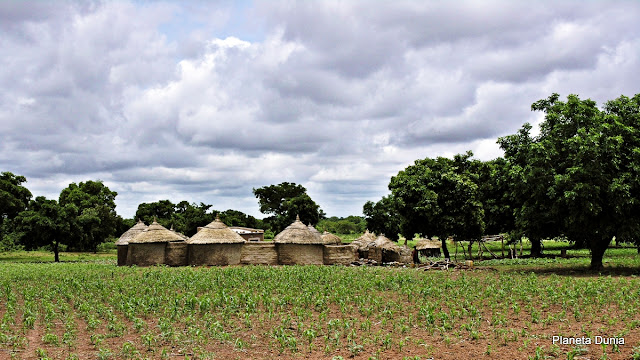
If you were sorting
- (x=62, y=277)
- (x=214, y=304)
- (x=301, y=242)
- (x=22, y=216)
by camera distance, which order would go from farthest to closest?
(x=22, y=216) < (x=301, y=242) < (x=62, y=277) < (x=214, y=304)

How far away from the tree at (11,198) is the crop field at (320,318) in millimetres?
30849

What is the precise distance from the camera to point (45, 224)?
45031 mm

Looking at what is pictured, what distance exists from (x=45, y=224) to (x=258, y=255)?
2359cm

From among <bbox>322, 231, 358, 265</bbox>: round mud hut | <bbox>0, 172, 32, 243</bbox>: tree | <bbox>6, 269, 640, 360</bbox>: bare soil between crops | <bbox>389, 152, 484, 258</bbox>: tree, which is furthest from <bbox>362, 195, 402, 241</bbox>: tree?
<bbox>6, 269, 640, 360</bbox>: bare soil between crops

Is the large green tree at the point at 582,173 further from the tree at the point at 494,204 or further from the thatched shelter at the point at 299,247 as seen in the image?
the thatched shelter at the point at 299,247

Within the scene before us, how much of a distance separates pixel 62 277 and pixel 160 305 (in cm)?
977

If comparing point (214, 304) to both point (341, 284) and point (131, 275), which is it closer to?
point (341, 284)

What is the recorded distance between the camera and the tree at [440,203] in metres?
36.0

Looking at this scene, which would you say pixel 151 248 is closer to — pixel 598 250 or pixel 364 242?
pixel 364 242

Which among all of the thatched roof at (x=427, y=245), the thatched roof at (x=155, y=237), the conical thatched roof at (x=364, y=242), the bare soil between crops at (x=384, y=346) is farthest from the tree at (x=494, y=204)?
the bare soil between crops at (x=384, y=346)

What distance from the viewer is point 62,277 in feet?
79.2

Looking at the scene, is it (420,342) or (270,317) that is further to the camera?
(270,317)

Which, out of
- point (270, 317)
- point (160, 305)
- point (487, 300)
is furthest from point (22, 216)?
point (487, 300)

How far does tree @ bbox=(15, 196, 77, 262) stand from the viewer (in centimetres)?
4528
